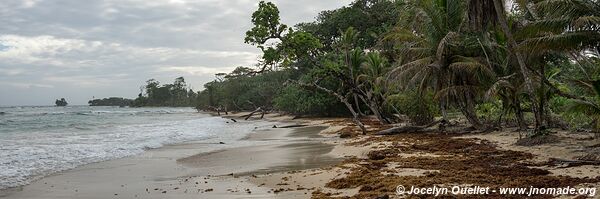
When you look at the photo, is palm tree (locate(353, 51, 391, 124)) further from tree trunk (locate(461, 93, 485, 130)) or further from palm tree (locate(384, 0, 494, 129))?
tree trunk (locate(461, 93, 485, 130))

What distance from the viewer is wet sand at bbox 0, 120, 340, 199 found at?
25.9 feet

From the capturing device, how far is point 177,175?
10.0m

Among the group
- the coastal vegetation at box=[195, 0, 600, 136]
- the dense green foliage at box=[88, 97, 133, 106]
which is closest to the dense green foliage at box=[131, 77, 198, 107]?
the dense green foliage at box=[88, 97, 133, 106]

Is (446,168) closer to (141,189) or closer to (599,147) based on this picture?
(599,147)

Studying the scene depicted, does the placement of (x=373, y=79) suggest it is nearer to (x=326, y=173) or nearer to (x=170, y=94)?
(x=326, y=173)

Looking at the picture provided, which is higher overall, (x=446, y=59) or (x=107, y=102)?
(x=107, y=102)

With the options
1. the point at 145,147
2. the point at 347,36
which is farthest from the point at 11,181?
the point at 347,36

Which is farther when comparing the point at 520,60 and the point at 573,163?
the point at 520,60

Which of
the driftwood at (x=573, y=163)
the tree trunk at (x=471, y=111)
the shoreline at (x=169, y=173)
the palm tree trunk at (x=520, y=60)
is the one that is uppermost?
the palm tree trunk at (x=520, y=60)

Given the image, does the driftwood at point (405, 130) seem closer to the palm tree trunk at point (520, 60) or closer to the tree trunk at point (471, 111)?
the tree trunk at point (471, 111)

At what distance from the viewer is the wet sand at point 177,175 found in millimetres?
7895

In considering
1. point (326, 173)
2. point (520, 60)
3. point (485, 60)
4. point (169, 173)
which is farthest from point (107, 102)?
point (326, 173)

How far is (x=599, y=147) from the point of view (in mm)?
9148

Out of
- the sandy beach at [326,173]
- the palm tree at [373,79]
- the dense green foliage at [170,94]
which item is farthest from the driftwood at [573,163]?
the dense green foliage at [170,94]
